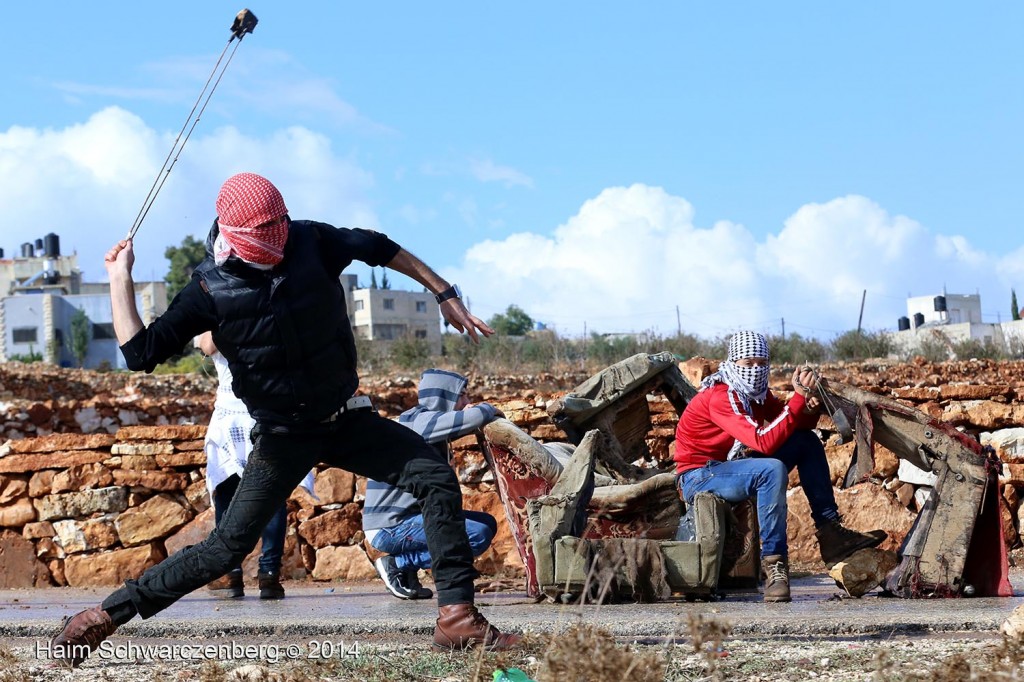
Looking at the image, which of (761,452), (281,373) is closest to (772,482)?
(761,452)

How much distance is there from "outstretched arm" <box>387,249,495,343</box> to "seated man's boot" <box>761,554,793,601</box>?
8.37ft

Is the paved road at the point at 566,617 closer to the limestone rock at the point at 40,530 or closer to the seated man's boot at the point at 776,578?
the seated man's boot at the point at 776,578

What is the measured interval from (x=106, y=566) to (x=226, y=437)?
2.75 metres

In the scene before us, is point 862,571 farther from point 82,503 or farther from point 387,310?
point 387,310

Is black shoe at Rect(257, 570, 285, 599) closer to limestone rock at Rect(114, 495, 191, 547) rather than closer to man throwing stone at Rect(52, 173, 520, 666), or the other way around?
limestone rock at Rect(114, 495, 191, 547)

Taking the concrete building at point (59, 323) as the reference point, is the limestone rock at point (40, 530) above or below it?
below

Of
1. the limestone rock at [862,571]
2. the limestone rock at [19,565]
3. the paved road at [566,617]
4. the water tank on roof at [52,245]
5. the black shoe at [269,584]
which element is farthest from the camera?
the water tank on roof at [52,245]

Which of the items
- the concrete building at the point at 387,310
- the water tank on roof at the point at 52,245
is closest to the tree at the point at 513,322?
the concrete building at the point at 387,310

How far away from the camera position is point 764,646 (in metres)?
5.31

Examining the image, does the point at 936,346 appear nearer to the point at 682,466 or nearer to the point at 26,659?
the point at 682,466

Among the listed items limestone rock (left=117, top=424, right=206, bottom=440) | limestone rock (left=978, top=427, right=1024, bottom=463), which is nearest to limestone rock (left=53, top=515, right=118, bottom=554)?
limestone rock (left=117, top=424, right=206, bottom=440)

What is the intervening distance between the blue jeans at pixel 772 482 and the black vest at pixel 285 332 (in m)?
2.68

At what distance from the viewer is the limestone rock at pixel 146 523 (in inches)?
406

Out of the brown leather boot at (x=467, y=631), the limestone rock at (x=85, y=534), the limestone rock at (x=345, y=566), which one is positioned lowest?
the limestone rock at (x=345, y=566)
